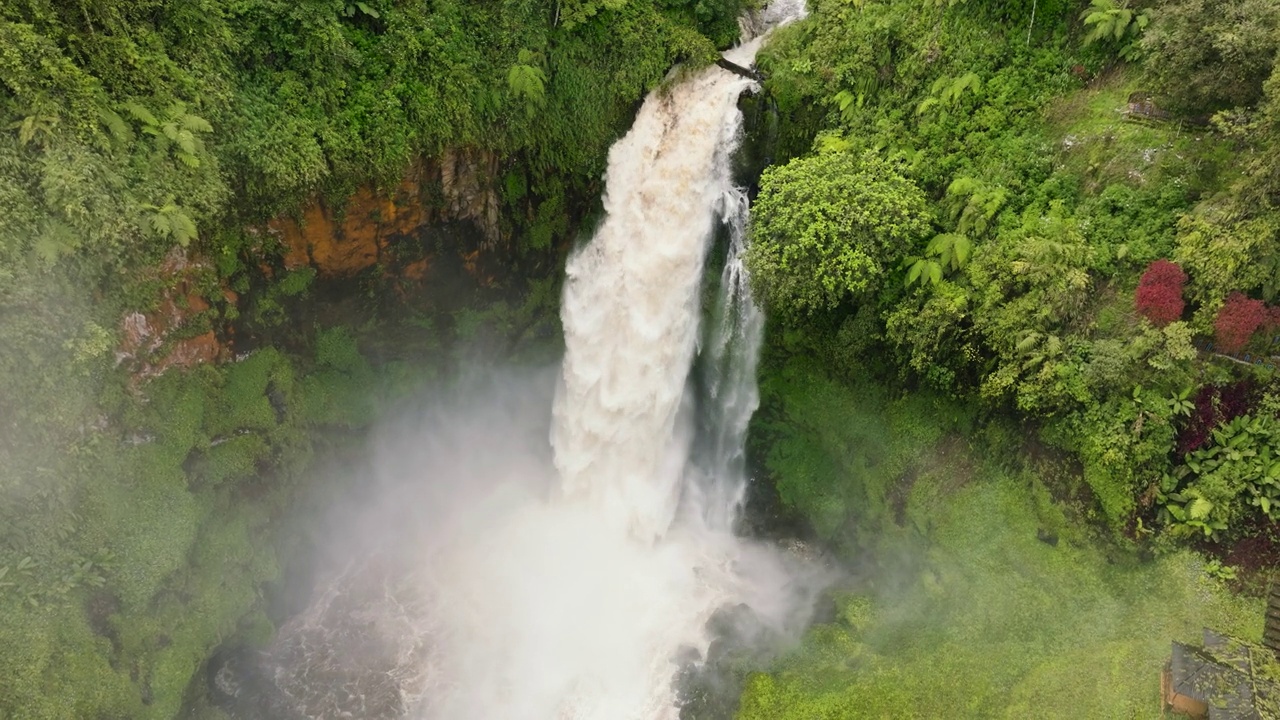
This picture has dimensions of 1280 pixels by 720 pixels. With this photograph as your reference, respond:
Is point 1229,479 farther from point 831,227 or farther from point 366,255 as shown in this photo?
point 366,255

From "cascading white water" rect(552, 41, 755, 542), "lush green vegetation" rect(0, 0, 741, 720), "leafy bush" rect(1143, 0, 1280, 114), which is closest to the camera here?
"leafy bush" rect(1143, 0, 1280, 114)

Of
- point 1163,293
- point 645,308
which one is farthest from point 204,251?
point 1163,293

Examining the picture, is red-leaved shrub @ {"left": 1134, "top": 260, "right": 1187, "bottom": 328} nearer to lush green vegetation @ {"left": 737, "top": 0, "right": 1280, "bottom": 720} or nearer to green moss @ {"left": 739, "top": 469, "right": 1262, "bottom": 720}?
lush green vegetation @ {"left": 737, "top": 0, "right": 1280, "bottom": 720}

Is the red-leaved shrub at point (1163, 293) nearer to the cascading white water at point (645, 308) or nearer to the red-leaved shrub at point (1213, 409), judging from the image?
the red-leaved shrub at point (1213, 409)

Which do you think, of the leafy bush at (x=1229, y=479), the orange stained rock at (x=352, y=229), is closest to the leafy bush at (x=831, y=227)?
the leafy bush at (x=1229, y=479)

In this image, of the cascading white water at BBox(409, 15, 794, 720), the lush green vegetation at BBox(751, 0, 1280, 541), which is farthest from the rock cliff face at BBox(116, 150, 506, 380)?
the lush green vegetation at BBox(751, 0, 1280, 541)

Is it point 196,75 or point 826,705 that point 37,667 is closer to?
point 196,75
